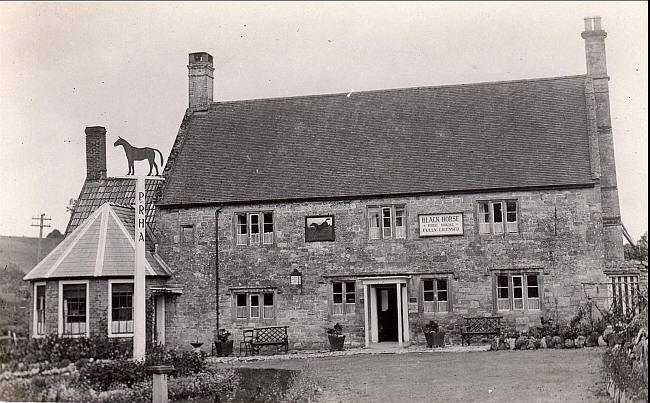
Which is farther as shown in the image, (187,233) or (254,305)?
(187,233)

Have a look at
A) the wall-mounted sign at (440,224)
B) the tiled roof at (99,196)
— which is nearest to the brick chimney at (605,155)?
the wall-mounted sign at (440,224)

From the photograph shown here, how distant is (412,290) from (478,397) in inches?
275

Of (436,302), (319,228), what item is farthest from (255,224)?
(436,302)

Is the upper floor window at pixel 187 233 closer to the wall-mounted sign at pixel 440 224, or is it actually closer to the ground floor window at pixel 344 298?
the ground floor window at pixel 344 298

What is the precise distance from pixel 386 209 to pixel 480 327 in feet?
12.5

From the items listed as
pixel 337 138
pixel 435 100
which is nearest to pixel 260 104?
pixel 337 138

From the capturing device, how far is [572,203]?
21.3 meters

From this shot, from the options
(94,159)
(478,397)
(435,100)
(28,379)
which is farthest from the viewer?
(435,100)

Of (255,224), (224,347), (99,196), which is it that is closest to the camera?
(99,196)

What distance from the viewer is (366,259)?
22625mm

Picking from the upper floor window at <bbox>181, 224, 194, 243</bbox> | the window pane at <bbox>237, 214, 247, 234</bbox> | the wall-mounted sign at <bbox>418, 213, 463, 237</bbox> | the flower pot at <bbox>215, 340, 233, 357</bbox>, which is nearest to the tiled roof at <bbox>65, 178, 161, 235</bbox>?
the upper floor window at <bbox>181, 224, 194, 243</bbox>

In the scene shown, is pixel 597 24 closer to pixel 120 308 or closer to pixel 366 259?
pixel 366 259

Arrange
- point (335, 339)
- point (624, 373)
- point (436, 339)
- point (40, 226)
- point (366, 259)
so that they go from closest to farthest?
point (624, 373), point (40, 226), point (436, 339), point (335, 339), point (366, 259)

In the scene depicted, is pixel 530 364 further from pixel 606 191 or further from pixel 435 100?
pixel 435 100
